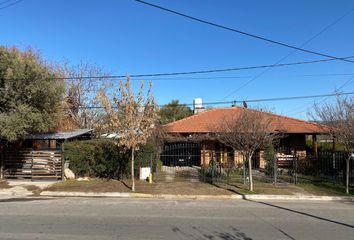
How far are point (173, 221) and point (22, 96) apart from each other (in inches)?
551

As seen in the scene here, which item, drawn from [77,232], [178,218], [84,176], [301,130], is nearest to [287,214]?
[178,218]

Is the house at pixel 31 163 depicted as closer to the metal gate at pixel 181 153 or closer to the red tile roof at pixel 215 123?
the metal gate at pixel 181 153

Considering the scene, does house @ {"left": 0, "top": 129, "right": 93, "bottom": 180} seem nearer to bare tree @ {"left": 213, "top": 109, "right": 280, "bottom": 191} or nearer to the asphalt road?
the asphalt road

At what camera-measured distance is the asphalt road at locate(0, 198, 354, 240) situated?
9.47 meters

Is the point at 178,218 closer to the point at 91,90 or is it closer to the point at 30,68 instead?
the point at 30,68

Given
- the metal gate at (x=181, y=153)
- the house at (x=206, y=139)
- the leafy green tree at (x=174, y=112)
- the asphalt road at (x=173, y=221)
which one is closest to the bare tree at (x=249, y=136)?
the asphalt road at (x=173, y=221)

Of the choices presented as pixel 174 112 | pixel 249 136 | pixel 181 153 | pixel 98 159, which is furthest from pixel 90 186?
pixel 174 112

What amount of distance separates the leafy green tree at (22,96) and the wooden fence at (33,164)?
4.90ft

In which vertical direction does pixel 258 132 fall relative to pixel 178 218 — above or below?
above

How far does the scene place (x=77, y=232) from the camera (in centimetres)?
959

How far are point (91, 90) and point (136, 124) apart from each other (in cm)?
2261

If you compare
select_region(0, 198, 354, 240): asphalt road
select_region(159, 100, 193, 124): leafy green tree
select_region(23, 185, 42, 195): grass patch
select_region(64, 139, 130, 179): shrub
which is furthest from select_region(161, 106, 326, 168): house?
select_region(159, 100, 193, 124): leafy green tree

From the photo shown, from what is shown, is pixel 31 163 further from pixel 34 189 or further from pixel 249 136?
pixel 249 136

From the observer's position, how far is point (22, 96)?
2225cm
